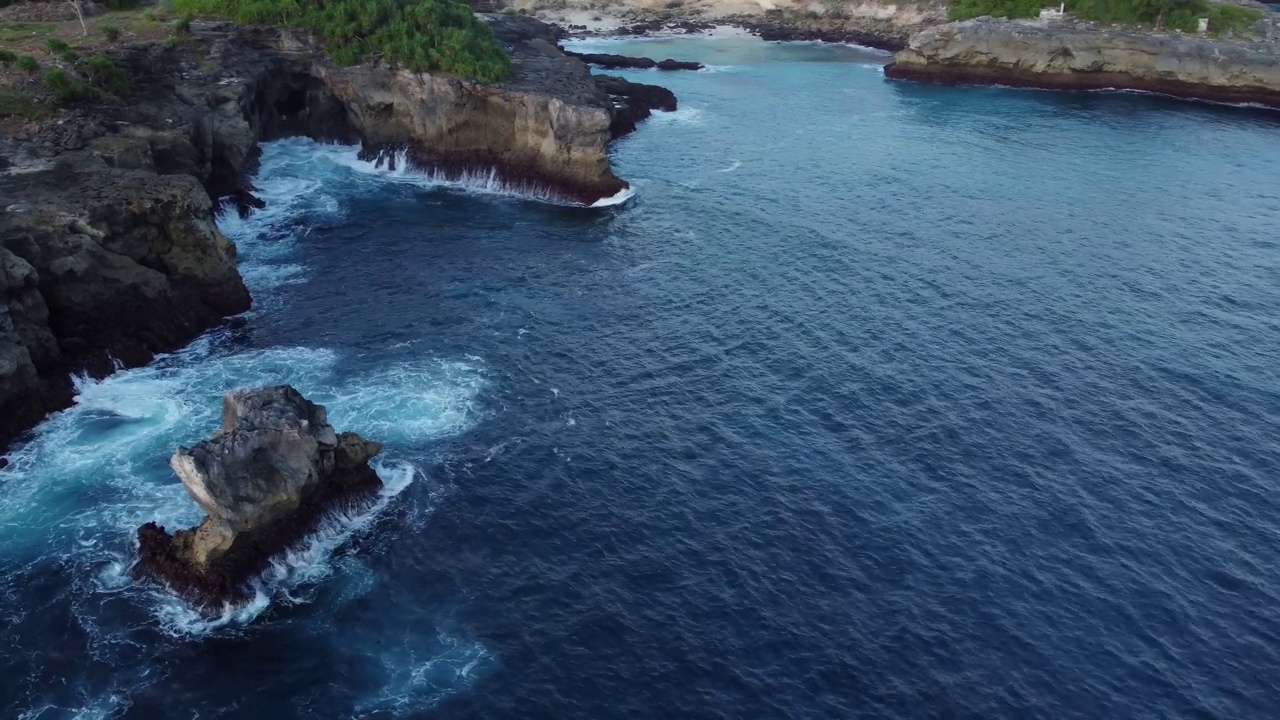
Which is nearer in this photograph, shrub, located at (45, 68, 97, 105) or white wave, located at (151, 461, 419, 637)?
white wave, located at (151, 461, 419, 637)

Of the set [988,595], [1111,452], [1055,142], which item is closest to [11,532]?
[988,595]

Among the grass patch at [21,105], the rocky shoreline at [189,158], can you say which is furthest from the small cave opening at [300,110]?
the grass patch at [21,105]

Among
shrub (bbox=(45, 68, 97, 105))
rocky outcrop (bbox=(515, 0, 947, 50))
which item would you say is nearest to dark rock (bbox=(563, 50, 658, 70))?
rocky outcrop (bbox=(515, 0, 947, 50))

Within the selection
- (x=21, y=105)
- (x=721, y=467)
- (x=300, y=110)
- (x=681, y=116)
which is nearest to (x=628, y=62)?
(x=681, y=116)

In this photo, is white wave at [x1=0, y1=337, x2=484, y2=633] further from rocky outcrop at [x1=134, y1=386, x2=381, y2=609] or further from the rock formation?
the rock formation

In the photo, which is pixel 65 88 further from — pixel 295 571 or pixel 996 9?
pixel 996 9

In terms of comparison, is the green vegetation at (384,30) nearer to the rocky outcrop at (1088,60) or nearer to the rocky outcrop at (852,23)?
the rocky outcrop at (1088,60)
